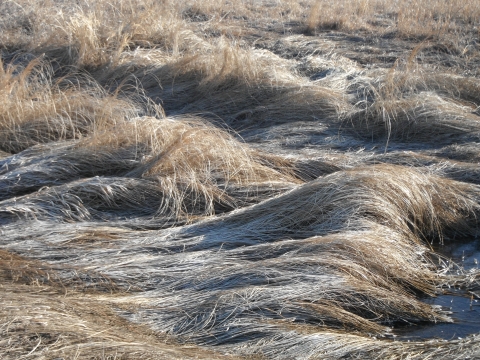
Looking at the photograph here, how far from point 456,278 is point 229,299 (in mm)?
1521

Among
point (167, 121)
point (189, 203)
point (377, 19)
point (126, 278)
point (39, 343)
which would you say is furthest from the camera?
point (377, 19)

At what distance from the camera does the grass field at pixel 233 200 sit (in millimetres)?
3639

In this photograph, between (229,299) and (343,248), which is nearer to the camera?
(229,299)

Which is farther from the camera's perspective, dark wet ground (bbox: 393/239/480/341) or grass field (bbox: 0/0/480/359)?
dark wet ground (bbox: 393/239/480/341)

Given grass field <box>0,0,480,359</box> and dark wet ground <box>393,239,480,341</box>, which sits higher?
grass field <box>0,0,480,359</box>

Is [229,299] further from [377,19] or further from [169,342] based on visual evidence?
[377,19]

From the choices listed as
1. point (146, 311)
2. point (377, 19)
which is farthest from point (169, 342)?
point (377, 19)

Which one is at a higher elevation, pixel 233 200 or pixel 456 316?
pixel 233 200

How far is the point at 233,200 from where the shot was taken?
17.8 feet

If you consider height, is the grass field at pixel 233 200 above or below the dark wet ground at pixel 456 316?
above

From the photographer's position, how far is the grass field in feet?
11.9

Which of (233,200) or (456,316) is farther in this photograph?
(233,200)

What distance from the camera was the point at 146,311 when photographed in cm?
380

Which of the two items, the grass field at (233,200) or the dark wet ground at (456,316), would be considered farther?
the dark wet ground at (456,316)
